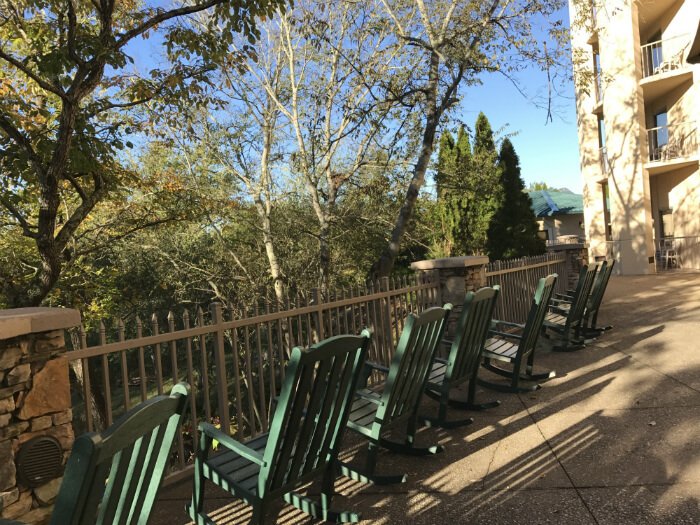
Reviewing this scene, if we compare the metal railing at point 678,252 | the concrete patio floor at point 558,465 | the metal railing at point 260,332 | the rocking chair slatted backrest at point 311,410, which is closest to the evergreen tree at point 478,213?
the metal railing at point 678,252

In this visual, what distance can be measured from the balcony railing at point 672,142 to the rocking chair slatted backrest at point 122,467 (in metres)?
19.1

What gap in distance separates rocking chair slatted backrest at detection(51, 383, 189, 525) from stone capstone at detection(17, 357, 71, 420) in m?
1.20

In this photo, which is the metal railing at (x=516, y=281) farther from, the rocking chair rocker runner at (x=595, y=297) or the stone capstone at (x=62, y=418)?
the stone capstone at (x=62, y=418)

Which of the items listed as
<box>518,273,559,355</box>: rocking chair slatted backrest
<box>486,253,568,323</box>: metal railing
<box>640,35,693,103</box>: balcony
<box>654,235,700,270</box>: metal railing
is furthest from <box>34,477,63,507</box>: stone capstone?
<box>654,235,700,270</box>: metal railing

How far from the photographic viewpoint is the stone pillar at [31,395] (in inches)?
93.5

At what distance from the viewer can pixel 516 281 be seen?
8.31m

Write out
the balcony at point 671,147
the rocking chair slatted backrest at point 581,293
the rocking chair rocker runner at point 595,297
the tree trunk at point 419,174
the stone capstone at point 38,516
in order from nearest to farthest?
1. the stone capstone at point 38,516
2. the rocking chair slatted backrest at point 581,293
3. the rocking chair rocker runner at point 595,297
4. the tree trunk at point 419,174
5. the balcony at point 671,147

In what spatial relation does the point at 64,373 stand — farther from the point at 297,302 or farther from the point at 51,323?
the point at 297,302

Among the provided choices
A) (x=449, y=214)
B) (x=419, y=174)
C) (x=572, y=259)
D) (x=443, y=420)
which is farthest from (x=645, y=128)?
(x=443, y=420)

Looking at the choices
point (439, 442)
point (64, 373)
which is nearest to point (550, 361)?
point (439, 442)

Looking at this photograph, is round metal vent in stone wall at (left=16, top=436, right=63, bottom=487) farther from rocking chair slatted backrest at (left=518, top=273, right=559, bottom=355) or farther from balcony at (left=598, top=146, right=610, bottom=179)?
balcony at (left=598, top=146, right=610, bottom=179)

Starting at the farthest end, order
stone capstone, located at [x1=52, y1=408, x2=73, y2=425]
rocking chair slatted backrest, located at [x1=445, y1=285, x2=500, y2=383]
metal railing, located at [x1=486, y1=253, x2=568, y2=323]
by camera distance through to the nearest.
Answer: metal railing, located at [x1=486, y1=253, x2=568, y2=323], rocking chair slatted backrest, located at [x1=445, y1=285, x2=500, y2=383], stone capstone, located at [x1=52, y1=408, x2=73, y2=425]

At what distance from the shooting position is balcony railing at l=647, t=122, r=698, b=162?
16.5 m

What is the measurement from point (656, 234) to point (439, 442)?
19.1 metres
